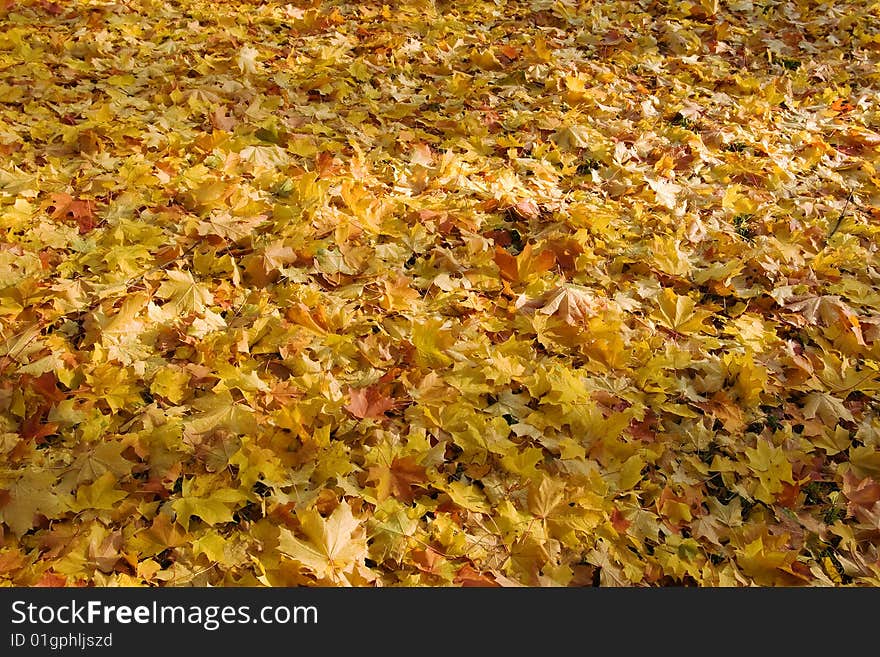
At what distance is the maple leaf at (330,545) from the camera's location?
173 cm

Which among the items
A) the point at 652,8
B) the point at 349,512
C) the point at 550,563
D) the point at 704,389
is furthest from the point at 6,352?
the point at 652,8

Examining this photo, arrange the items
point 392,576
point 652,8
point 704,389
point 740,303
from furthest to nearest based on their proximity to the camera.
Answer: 1. point 652,8
2. point 740,303
3. point 704,389
4. point 392,576

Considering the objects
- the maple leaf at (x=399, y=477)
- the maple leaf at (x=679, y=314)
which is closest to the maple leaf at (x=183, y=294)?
the maple leaf at (x=399, y=477)

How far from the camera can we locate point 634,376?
Answer: 93.4 inches

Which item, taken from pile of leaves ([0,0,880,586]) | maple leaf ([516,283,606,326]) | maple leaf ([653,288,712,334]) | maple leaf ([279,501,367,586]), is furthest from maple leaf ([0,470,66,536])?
maple leaf ([653,288,712,334])

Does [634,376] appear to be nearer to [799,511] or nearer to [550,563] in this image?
[799,511]

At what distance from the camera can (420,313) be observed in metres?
2.53

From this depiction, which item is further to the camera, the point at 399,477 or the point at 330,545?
the point at 399,477

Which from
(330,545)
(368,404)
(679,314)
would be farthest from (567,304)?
(330,545)

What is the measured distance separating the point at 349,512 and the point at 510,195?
174cm

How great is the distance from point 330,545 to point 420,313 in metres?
0.98

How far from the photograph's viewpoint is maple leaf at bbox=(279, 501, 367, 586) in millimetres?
1734

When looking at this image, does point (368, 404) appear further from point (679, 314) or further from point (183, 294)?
point (679, 314)

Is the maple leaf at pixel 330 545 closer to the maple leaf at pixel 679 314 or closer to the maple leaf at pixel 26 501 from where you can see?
the maple leaf at pixel 26 501
